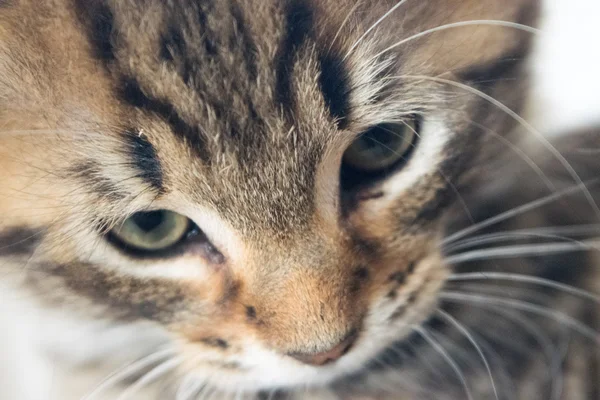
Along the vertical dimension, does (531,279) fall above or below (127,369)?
above

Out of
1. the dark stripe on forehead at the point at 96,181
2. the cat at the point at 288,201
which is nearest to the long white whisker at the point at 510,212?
the cat at the point at 288,201

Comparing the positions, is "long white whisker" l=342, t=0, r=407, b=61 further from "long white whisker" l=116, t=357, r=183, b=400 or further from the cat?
"long white whisker" l=116, t=357, r=183, b=400

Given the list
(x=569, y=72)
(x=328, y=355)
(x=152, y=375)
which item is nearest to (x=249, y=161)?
(x=328, y=355)

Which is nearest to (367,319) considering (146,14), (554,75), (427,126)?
(427,126)

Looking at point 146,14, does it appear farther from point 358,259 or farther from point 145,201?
point 358,259

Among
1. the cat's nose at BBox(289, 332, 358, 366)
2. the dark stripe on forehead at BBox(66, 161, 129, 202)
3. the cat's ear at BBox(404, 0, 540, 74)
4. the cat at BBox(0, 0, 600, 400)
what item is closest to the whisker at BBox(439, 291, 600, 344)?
the cat at BBox(0, 0, 600, 400)

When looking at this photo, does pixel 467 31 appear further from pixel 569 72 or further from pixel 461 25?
pixel 569 72
